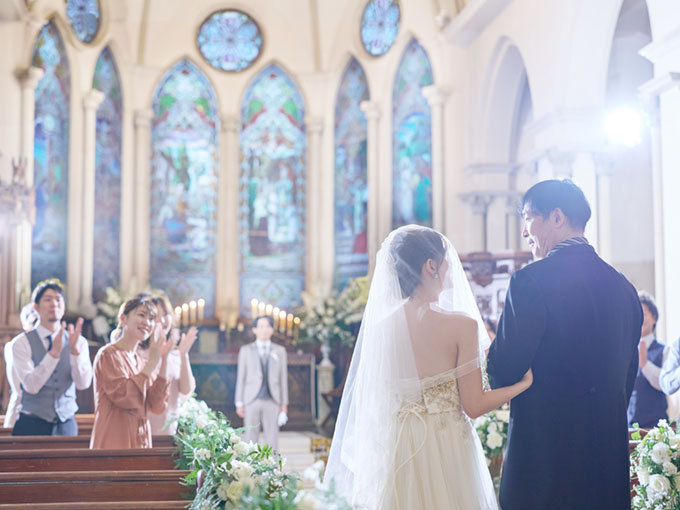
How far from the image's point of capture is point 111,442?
4195mm

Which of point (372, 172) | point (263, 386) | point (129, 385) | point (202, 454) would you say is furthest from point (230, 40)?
point (202, 454)

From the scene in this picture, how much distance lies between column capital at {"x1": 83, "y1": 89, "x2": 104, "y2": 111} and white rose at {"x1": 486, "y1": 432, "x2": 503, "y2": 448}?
8.53m

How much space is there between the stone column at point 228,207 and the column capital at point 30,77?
3.69 metres

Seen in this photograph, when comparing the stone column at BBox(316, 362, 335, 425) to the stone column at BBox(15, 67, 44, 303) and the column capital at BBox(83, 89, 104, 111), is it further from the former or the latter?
the column capital at BBox(83, 89, 104, 111)

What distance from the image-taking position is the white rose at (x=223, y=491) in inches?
111

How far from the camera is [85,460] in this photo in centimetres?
381

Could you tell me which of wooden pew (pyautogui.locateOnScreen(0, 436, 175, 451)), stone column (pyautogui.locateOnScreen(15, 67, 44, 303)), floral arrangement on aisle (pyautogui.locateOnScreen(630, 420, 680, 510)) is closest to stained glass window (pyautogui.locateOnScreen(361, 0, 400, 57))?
stone column (pyautogui.locateOnScreen(15, 67, 44, 303))

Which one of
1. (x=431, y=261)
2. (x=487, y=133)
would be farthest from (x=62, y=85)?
(x=431, y=261)

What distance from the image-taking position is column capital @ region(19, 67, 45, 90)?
9.63 metres

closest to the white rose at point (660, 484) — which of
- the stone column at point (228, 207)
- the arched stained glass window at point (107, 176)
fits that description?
the arched stained glass window at point (107, 176)

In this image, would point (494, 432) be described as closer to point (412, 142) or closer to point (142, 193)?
point (412, 142)

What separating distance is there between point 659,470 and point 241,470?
1683 mm

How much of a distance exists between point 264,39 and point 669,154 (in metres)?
8.29

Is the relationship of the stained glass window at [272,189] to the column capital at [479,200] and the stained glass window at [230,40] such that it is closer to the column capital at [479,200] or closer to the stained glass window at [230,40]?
the stained glass window at [230,40]
